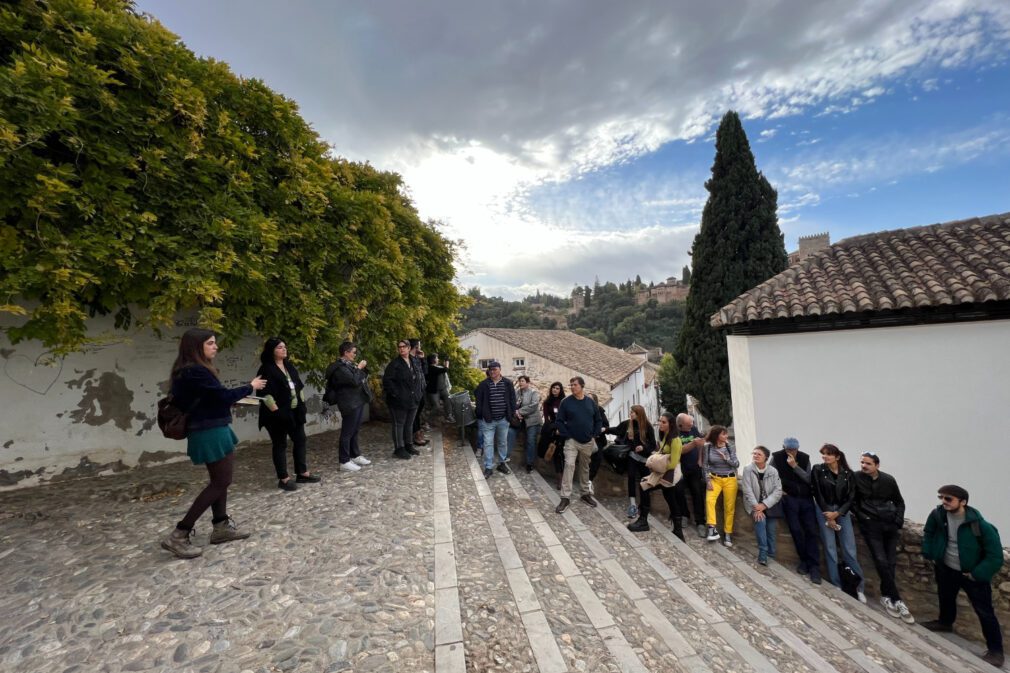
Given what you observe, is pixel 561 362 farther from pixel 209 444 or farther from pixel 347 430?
pixel 209 444

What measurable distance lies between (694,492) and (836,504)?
1894 mm

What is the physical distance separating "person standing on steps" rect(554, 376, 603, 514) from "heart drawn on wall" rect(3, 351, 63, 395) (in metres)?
6.99

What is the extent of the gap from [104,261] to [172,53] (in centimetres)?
290

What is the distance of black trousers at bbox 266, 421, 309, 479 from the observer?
513 cm

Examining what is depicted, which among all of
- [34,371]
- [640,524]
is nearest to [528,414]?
[640,524]

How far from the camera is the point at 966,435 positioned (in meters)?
6.48

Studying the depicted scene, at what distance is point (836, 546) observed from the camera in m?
6.17

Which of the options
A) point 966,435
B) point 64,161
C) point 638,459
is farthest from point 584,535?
point 64,161

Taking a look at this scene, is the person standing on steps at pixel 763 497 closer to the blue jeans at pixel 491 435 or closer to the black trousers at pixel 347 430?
the blue jeans at pixel 491 435

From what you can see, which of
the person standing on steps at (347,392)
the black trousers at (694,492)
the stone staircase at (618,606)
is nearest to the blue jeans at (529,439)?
the stone staircase at (618,606)

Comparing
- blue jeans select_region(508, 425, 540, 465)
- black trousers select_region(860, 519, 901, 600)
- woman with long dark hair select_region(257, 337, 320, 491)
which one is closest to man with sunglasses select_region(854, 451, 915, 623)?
black trousers select_region(860, 519, 901, 600)

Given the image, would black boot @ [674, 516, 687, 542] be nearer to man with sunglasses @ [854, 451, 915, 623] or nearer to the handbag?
man with sunglasses @ [854, 451, 915, 623]

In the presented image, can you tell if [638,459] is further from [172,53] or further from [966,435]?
[172,53]

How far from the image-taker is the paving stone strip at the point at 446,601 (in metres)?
2.67
